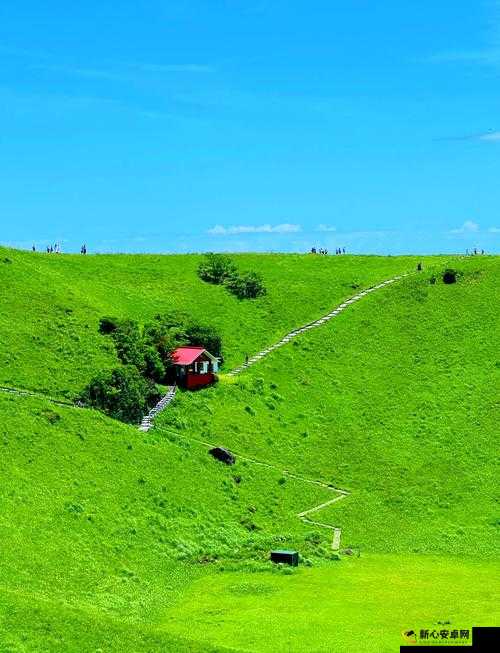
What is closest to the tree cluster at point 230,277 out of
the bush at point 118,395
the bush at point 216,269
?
the bush at point 216,269

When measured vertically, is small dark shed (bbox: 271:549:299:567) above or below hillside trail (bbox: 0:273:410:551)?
below

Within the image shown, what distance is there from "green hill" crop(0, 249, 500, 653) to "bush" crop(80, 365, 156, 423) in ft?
10.9

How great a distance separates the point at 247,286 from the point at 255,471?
53.8 meters

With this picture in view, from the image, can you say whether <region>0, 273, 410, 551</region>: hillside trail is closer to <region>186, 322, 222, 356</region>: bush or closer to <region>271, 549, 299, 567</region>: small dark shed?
<region>186, 322, 222, 356</region>: bush

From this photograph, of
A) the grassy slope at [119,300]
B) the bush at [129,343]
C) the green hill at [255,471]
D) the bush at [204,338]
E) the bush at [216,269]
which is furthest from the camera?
the bush at [216,269]

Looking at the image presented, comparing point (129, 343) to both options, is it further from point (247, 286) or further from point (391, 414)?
point (247, 286)

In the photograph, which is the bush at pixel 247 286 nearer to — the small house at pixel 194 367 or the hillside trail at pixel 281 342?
the hillside trail at pixel 281 342

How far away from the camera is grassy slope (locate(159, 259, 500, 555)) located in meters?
83.8

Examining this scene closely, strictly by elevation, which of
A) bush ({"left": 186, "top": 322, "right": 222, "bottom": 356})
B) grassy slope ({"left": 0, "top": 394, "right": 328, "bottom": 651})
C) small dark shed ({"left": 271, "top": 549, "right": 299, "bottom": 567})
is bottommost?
small dark shed ({"left": 271, "top": 549, "right": 299, "bottom": 567})

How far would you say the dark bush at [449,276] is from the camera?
13688 cm

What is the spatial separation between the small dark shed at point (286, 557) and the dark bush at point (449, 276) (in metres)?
76.4

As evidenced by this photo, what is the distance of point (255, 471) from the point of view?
86250mm

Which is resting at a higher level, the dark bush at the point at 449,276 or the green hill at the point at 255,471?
the dark bush at the point at 449,276

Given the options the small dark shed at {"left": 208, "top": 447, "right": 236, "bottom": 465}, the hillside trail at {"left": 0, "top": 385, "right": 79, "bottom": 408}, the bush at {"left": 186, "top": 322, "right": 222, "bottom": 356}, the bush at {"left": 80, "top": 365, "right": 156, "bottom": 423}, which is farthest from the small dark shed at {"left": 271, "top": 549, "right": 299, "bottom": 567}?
the bush at {"left": 186, "top": 322, "right": 222, "bottom": 356}
